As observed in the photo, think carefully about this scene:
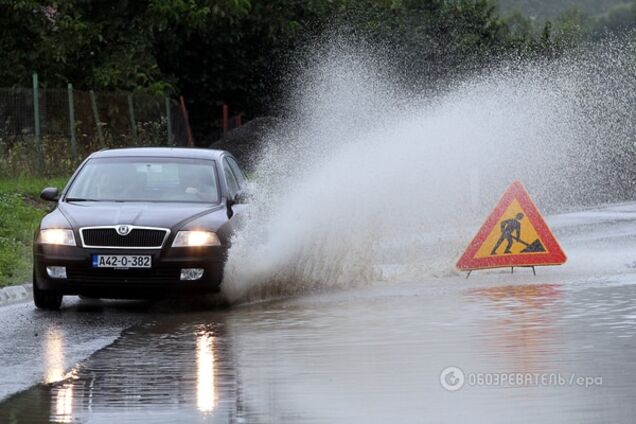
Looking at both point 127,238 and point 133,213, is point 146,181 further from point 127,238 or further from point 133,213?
point 127,238

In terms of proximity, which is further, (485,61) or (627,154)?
(485,61)

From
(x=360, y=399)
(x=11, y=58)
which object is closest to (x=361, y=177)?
(x=360, y=399)

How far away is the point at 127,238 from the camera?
1468 cm

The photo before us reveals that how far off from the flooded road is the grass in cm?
261

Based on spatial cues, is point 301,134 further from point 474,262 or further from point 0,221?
point 474,262

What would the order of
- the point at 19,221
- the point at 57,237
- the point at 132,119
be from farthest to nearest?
the point at 132,119, the point at 19,221, the point at 57,237

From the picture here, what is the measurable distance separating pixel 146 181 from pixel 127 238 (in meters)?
1.53

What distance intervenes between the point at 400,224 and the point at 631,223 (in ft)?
15.8

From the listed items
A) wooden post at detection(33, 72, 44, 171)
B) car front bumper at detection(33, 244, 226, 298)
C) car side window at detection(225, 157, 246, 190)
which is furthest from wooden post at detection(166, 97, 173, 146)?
car front bumper at detection(33, 244, 226, 298)

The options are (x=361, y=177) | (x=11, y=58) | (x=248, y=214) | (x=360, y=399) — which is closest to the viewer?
(x=360, y=399)

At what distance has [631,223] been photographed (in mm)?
26203

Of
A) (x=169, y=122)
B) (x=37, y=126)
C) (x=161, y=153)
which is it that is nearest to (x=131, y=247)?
(x=161, y=153)

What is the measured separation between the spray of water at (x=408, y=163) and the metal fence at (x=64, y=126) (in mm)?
3134

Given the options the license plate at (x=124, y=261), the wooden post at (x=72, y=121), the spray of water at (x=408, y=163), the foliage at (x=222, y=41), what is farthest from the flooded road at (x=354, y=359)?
the foliage at (x=222, y=41)
